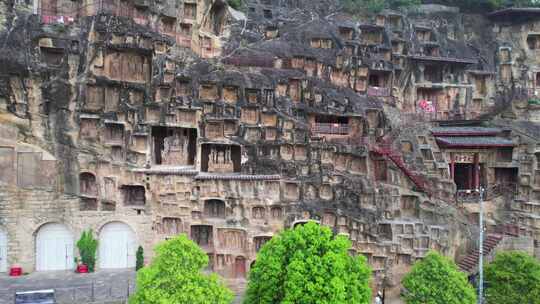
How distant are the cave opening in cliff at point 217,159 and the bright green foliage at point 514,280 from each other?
2221 cm

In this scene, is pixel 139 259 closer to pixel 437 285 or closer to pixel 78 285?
pixel 78 285

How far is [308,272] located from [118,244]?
20.2 metres

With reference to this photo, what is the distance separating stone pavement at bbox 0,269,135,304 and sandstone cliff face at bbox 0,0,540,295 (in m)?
1.79

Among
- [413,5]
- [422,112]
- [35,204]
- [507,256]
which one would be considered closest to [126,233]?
[35,204]

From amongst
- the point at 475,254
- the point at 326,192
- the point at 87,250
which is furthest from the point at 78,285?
the point at 475,254

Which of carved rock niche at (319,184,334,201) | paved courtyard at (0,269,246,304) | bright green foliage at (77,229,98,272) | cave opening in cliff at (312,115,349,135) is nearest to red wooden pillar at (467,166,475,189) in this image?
cave opening in cliff at (312,115,349,135)

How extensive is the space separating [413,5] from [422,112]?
1455 centimetres

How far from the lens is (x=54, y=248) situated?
34250 millimetres

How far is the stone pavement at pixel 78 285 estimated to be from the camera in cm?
2825

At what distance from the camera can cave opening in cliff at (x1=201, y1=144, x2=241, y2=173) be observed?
125 feet

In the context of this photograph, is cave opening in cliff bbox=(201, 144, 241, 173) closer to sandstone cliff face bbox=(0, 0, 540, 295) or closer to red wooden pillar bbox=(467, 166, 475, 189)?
sandstone cliff face bbox=(0, 0, 540, 295)

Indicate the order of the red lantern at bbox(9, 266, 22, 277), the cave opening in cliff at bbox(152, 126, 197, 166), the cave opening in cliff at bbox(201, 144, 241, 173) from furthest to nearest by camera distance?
the cave opening in cliff at bbox(152, 126, 197, 166)
the cave opening in cliff at bbox(201, 144, 241, 173)
the red lantern at bbox(9, 266, 22, 277)

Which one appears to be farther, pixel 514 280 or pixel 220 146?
pixel 220 146

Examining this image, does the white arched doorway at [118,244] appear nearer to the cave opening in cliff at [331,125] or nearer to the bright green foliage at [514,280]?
the cave opening in cliff at [331,125]
